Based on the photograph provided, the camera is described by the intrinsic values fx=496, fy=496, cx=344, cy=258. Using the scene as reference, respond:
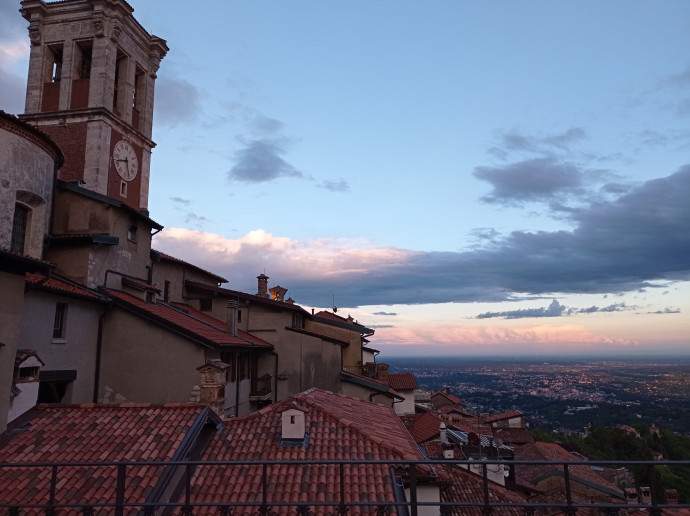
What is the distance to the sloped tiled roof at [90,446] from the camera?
9.12m

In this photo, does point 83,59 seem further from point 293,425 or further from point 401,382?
point 401,382

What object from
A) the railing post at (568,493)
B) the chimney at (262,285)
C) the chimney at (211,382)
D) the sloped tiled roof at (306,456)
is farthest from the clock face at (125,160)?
the railing post at (568,493)

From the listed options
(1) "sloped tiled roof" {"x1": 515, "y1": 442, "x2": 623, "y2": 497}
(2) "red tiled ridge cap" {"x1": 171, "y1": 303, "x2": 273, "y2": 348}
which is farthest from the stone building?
(1) "sloped tiled roof" {"x1": 515, "y1": 442, "x2": 623, "y2": 497}

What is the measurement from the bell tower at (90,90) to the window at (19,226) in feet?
34.9

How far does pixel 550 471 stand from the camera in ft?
113

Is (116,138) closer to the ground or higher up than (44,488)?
higher up

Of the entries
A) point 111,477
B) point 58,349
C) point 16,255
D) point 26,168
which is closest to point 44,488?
point 111,477

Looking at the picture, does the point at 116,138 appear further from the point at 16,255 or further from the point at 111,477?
the point at 111,477

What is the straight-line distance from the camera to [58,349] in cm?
1606

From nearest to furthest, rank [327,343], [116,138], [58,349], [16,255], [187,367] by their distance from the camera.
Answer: [16,255] < [58,349] < [187,367] < [327,343] < [116,138]

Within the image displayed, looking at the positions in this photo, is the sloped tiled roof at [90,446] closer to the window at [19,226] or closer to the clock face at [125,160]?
the window at [19,226]

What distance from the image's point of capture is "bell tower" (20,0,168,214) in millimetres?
30609

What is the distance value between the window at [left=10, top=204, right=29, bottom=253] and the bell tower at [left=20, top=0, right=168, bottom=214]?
34.9 ft

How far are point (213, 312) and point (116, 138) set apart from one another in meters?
14.0
